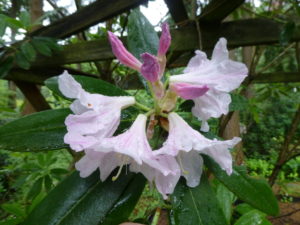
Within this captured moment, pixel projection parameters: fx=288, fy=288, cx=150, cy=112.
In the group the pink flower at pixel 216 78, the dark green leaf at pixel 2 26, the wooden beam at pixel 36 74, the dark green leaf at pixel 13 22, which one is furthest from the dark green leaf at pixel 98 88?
the wooden beam at pixel 36 74

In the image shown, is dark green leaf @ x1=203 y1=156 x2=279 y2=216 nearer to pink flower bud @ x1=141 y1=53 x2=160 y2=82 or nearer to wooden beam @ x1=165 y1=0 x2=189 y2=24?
pink flower bud @ x1=141 y1=53 x2=160 y2=82

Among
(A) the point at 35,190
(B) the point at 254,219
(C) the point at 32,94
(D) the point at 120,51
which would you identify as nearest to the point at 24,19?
(C) the point at 32,94

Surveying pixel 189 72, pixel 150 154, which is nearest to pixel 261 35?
pixel 189 72

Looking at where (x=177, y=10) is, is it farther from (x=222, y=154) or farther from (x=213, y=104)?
(x=222, y=154)

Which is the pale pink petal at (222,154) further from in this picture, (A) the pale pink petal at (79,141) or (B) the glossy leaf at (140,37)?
(B) the glossy leaf at (140,37)

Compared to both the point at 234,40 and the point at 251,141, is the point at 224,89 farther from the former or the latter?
the point at 251,141

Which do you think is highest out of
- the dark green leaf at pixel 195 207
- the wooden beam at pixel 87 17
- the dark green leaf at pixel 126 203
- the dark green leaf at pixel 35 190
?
the wooden beam at pixel 87 17

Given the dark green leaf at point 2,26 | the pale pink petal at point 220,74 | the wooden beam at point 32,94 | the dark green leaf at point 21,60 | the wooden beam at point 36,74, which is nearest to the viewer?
the pale pink petal at point 220,74
